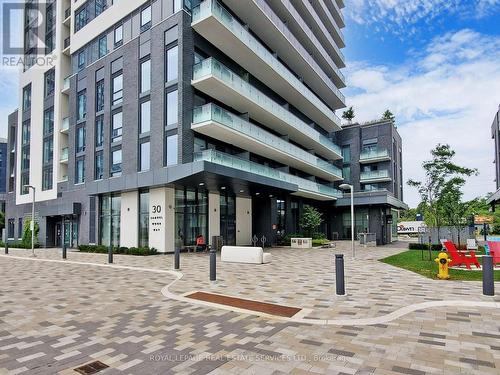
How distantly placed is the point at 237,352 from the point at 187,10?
25.1 metres

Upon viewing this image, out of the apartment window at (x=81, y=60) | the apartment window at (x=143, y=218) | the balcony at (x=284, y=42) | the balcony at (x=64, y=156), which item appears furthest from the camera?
the balcony at (x=64, y=156)

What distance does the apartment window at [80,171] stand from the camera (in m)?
32.6

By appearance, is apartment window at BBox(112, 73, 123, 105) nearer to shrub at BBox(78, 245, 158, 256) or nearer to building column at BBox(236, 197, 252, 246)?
shrub at BBox(78, 245, 158, 256)

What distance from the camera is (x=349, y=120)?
202 feet

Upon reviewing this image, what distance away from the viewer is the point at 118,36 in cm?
2961

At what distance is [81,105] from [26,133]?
14.1 meters

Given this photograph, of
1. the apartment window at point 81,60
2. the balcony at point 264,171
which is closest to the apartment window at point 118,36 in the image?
the apartment window at point 81,60

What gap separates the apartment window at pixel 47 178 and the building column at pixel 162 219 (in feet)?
61.2

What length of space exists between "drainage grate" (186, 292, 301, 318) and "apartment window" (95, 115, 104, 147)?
24.5m

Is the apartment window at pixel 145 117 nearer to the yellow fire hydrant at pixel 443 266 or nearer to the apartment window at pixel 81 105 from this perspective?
the apartment window at pixel 81 105

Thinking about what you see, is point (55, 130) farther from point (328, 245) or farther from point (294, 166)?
point (328, 245)

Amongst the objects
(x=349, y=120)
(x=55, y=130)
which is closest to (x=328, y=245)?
(x=55, y=130)

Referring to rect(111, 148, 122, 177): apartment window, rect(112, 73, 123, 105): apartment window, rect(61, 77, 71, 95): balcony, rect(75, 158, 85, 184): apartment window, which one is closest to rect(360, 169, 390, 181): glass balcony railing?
Answer: rect(111, 148, 122, 177): apartment window

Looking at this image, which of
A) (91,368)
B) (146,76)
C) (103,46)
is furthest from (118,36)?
(91,368)
